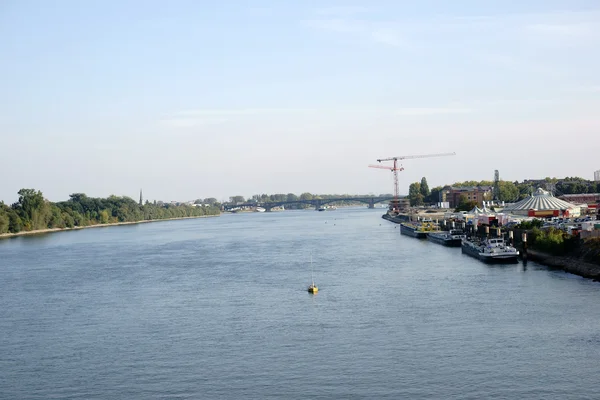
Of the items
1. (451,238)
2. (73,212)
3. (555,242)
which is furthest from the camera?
(73,212)

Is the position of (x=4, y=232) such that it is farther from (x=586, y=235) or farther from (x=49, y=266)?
(x=586, y=235)

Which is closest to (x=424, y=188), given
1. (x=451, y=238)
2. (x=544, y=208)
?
(x=544, y=208)

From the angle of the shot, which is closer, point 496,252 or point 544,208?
point 496,252

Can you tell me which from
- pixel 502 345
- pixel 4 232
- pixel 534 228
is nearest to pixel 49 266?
pixel 534 228

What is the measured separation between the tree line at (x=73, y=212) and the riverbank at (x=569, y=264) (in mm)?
61635

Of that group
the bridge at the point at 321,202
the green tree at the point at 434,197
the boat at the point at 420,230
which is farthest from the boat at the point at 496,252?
the bridge at the point at 321,202

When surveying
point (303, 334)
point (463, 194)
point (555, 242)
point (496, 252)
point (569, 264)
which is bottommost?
point (303, 334)

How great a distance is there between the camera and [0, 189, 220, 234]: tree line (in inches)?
3399

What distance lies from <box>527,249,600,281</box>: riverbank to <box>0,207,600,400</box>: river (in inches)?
22.1

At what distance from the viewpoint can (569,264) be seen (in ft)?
102

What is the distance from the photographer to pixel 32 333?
21719mm

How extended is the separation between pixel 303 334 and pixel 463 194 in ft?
306

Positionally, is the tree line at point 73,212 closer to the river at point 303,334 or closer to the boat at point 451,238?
the boat at point 451,238

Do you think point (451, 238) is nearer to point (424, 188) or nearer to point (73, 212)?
point (73, 212)
